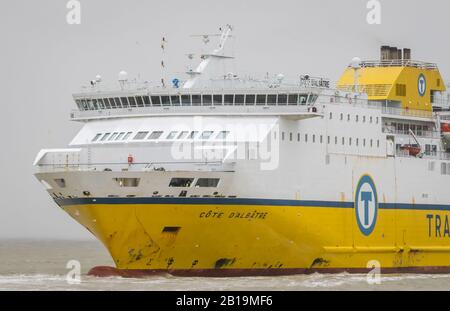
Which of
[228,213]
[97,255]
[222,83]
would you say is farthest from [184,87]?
[97,255]

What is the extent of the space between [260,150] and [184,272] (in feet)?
14.7

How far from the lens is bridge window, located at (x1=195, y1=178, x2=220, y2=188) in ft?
153

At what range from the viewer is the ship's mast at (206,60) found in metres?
50.0

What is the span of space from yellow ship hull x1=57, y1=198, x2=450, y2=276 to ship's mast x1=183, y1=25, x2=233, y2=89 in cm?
490

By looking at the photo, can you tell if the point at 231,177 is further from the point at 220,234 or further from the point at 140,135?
the point at 140,135

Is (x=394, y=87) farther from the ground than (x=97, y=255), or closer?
farther from the ground

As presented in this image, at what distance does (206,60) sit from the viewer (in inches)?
1992

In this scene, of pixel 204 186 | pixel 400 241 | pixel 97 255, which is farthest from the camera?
pixel 97 255

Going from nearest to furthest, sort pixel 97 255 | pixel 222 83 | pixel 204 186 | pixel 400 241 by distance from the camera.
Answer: pixel 204 186 < pixel 222 83 < pixel 400 241 < pixel 97 255

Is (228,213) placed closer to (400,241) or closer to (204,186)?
(204,186)

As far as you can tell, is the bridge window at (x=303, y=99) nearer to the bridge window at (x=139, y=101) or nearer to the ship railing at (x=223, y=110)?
the ship railing at (x=223, y=110)

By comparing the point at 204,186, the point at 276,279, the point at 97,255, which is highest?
the point at 204,186

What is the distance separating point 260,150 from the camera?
158ft

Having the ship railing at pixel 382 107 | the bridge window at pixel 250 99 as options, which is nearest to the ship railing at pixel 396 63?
the ship railing at pixel 382 107
